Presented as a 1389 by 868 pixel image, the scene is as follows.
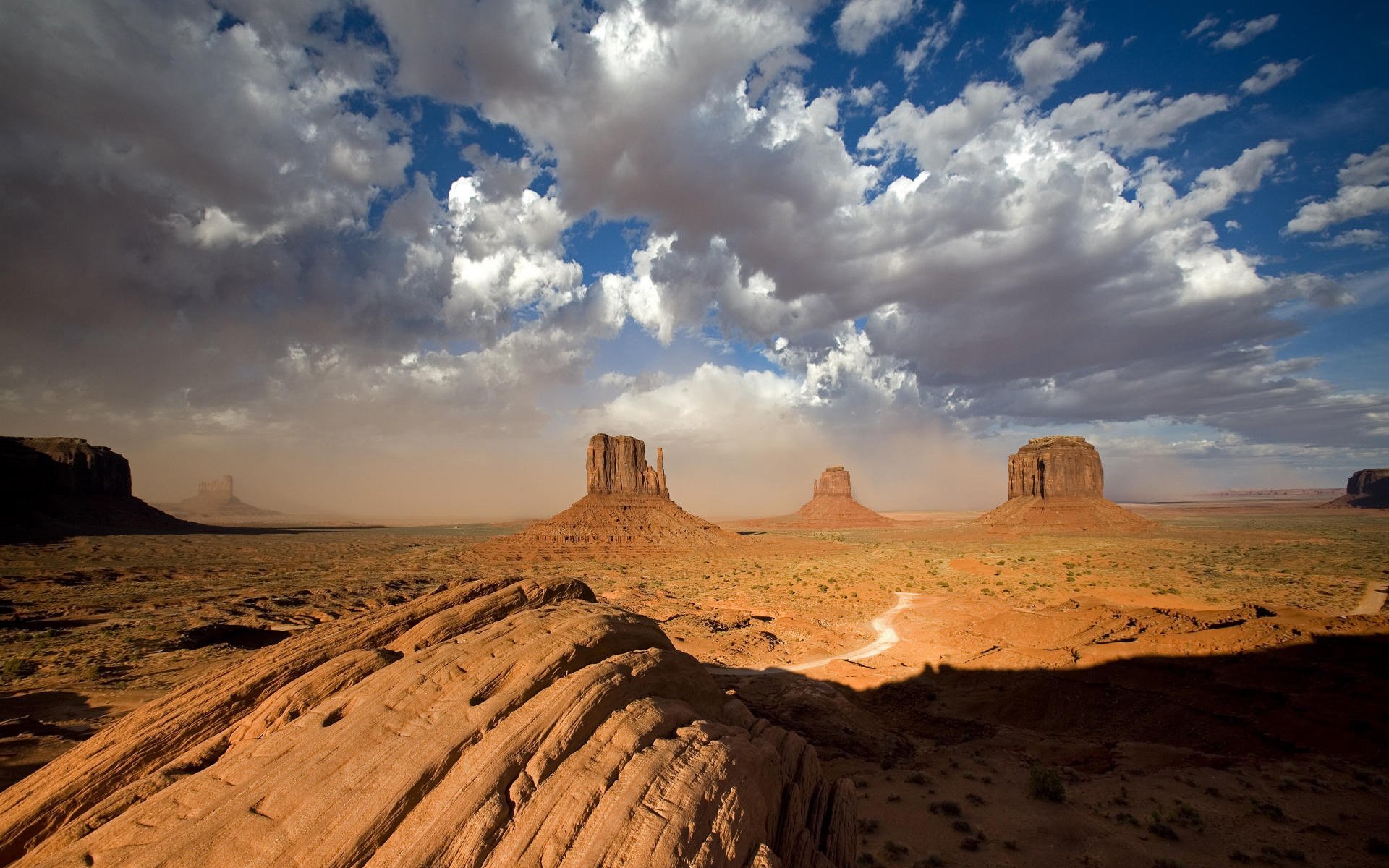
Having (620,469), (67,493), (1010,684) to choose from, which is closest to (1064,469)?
(620,469)

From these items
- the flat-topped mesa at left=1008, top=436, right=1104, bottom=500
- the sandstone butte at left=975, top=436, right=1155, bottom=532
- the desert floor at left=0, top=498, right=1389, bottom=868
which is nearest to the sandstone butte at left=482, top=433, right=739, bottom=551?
the desert floor at left=0, top=498, right=1389, bottom=868

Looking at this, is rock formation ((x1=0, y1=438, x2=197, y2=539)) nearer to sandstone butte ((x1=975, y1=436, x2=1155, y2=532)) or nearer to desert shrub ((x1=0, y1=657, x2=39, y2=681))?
desert shrub ((x1=0, y1=657, x2=39, y2=681))

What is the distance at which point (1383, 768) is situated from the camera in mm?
13531

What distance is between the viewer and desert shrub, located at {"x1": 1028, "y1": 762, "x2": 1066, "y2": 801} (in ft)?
42.0

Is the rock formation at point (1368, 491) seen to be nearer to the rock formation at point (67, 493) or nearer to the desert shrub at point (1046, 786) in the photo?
the desert shrub at point (1046, 786)

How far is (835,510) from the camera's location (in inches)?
6757

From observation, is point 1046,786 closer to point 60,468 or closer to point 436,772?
point 436,772

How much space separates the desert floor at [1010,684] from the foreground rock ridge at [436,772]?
528cm

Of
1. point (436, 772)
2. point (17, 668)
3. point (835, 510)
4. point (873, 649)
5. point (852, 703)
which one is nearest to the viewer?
point (436, 772)

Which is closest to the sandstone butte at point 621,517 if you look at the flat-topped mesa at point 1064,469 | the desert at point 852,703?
the desert at point 852,703

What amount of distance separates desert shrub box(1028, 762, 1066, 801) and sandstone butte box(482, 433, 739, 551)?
7253cm

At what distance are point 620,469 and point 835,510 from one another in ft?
287

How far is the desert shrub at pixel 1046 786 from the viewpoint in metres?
12.8

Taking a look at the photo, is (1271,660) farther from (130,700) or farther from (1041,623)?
(130,700)
